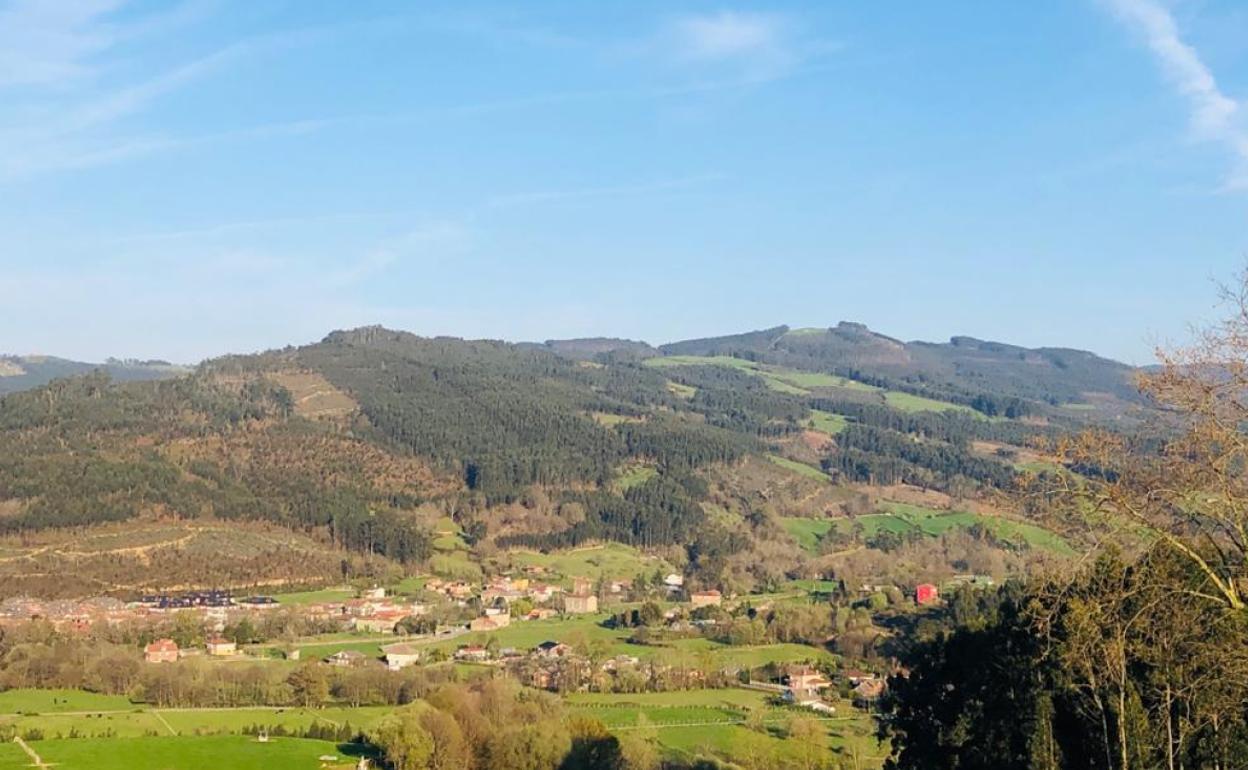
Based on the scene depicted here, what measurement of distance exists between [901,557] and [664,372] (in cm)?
9525

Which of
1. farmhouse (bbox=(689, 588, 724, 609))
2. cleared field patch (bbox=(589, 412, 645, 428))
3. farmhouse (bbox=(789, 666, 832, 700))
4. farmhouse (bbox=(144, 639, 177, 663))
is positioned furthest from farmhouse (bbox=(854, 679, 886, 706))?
cleared field patch (bbox=(589, 412, 645, 428))

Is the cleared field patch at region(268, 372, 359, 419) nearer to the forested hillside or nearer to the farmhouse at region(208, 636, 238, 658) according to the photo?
the forested hillside

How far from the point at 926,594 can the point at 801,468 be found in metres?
50.3

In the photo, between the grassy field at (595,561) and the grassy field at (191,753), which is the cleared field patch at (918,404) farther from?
the grassy field at (191,753)

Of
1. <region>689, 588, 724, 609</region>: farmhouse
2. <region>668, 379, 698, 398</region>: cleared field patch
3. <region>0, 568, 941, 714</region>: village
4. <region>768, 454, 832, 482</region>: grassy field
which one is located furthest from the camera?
<region>668, 379, 698, 398</region>: cleared field patch

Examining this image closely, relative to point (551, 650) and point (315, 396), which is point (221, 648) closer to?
point (551, 650)

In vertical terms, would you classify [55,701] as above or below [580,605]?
above

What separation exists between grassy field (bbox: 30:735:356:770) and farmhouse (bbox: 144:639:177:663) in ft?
37.9

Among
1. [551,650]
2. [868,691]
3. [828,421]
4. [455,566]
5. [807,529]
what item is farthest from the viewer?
[828,421]

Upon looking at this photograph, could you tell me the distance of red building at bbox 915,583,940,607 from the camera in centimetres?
6278

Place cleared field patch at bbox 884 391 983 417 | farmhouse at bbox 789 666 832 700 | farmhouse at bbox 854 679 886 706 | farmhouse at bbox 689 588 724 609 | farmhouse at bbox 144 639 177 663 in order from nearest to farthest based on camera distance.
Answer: farmhouse at bbox 854 679 886 706
farmhouse at bbox 789 666 832 700
farmhouse at bbox 144 639 177 663
farmhouse at bbox 689 588 724 609
cleared field patch at bbox 884 391 983 417

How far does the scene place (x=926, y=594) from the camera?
63719 millimetres

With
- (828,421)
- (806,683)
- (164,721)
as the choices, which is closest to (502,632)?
(806,683)

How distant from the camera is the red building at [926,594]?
206 ft
